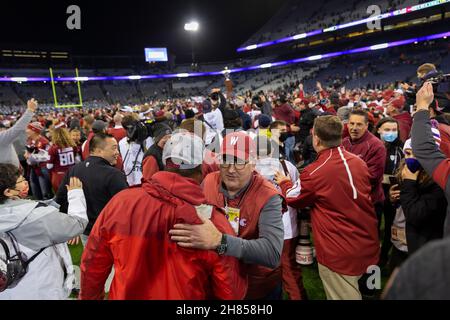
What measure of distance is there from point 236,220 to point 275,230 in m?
0.30

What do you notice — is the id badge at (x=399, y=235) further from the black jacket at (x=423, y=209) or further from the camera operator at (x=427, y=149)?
the camera operator at (x=427, y=149)

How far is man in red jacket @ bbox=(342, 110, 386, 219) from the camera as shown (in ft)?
11.5

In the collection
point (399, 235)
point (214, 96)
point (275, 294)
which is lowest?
point (275, 294)

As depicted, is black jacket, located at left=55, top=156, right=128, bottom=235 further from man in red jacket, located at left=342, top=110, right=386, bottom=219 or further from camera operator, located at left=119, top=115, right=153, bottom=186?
man in red jacket, located at left=342, top=110, right=386, bottom=219

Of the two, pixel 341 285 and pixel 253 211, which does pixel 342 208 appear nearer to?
pixel 341 285

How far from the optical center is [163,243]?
1.41 metres

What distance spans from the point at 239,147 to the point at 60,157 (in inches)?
195

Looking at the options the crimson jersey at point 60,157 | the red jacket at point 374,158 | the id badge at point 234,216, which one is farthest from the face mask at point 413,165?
the crimson jersey at point 60,157

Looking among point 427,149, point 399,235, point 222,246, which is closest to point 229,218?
point 222,246

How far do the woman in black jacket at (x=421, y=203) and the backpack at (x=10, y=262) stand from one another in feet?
9.17

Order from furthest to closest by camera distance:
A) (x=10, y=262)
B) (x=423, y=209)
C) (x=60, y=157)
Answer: (x=60, y=157), (x=423, y=209), (x=10, y=262)

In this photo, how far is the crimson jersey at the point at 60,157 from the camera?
583 centimetres
